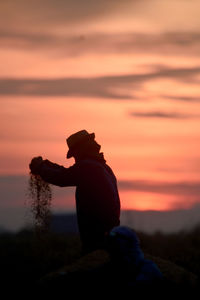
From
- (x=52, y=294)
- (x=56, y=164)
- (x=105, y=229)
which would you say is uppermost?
(x=56, y=164)

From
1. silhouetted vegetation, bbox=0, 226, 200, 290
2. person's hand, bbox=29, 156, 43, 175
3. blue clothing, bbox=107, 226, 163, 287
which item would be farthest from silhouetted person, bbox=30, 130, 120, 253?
blue clothing, bbox=107, 226, 163, 287

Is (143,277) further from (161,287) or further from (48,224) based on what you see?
(48,224)

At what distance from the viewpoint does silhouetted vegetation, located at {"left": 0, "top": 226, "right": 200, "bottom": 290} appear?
47.2 feet

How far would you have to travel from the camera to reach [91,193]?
609 inches

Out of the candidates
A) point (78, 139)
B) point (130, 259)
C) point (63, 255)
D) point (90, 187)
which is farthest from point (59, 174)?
point (130, 259)

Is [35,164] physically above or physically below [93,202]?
above

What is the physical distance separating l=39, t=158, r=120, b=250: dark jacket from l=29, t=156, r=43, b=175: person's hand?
37 centimetres

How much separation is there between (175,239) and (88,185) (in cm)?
670

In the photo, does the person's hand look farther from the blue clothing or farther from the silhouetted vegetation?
the blue clothing

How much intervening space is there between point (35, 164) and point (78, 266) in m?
2.86

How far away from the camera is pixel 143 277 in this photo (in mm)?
12414

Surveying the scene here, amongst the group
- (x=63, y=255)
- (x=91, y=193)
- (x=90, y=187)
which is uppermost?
(x=90, y=187)

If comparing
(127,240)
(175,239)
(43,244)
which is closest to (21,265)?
(43,244)

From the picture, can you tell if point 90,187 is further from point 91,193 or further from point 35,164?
point 35,164
